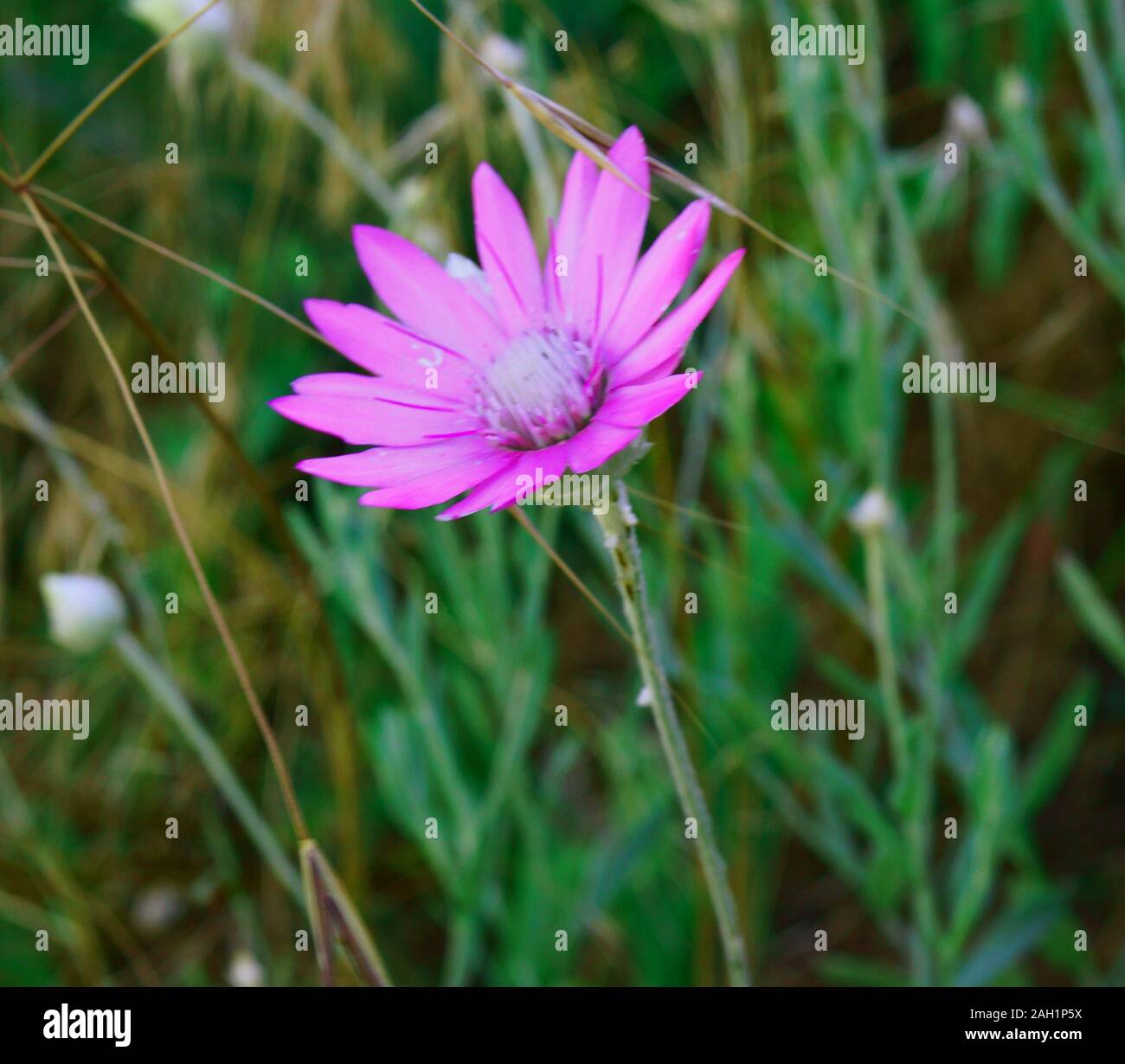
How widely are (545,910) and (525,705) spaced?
0.17 metres

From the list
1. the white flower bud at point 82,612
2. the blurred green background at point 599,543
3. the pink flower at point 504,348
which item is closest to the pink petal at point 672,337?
the pink flower at point 504,348

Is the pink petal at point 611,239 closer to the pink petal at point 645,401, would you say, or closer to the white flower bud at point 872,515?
the pink petal at point 645,401

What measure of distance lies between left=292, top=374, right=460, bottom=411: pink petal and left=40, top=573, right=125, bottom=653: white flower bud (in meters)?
0.36

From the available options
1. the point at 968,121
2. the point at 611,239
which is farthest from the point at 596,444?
the point at 968,121

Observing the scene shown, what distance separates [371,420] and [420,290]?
89 millimetres

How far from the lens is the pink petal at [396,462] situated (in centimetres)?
56

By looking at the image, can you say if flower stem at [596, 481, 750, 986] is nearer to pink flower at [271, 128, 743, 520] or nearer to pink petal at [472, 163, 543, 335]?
pink flower at [271, 128, 743, 520]

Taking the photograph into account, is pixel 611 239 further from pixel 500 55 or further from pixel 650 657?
pixel 500 55

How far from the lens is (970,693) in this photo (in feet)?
3.60

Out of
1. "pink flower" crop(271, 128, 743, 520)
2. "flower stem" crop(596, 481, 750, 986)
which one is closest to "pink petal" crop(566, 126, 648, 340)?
"pink flower" crop(271, 128, 743, 520)

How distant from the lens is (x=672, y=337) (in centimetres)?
54

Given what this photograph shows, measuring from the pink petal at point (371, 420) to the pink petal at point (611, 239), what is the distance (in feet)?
0.27

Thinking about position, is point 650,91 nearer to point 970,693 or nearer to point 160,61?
point 160,61

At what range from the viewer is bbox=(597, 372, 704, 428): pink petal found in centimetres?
49
